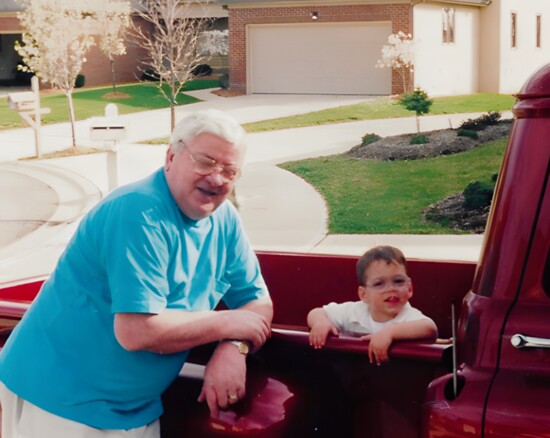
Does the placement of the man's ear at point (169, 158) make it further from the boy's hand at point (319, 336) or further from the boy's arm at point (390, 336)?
the boy's arm at point (390, 336)

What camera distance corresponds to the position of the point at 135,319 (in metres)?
2.30

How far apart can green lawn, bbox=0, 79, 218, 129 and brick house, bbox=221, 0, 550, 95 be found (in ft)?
11.7

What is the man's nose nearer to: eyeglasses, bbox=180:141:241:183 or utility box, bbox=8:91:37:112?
eyeglasses, bbox=180:141:241:183

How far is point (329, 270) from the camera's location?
3861 mm

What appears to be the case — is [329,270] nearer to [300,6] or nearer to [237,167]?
[237,167]

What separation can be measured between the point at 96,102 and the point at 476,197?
2178cm

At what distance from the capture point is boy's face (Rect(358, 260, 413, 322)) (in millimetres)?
2945

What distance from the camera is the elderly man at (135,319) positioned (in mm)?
2311

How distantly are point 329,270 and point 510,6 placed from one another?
109ft

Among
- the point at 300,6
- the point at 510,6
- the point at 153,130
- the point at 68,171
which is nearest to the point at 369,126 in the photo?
the point at 153,130

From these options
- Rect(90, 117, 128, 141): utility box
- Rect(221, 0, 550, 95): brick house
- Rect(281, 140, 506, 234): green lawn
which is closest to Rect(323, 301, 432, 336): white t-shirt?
Rect(281, 140, 506, 234): green lawn

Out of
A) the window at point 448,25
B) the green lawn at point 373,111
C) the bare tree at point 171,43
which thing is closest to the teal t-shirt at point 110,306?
the bare tree at point 171,43

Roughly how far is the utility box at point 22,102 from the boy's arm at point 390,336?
1746cm

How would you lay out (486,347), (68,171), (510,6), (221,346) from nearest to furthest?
1. (486,347)
2. (221,346)
3. (68,171)
4. (510,6)
